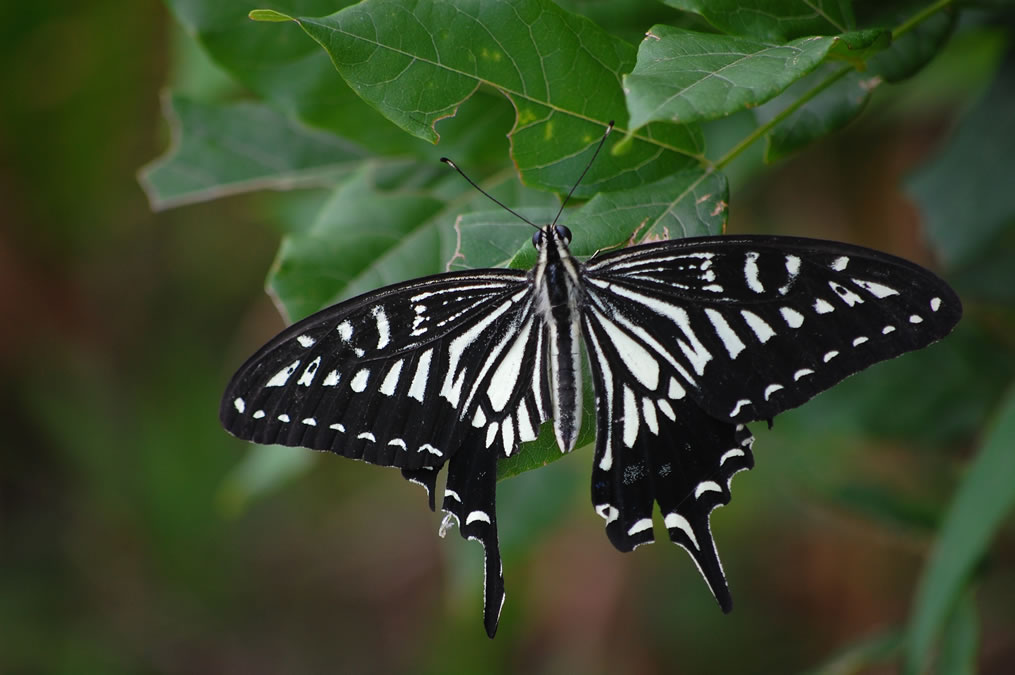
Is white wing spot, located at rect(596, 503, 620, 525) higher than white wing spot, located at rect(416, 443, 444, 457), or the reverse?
white wing spot, located at rect(416, 443, 444, 457)

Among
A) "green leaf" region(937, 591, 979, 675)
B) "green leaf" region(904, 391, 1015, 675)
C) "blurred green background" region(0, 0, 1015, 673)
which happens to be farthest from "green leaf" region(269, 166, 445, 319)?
"green leaf" region(937, 591, 979, 675)

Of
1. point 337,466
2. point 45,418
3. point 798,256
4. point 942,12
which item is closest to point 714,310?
point 798,256

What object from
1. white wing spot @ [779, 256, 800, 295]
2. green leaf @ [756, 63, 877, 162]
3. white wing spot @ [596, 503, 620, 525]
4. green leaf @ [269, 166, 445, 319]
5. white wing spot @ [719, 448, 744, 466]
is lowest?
white wing spot @ [596, 503, 620, 525]

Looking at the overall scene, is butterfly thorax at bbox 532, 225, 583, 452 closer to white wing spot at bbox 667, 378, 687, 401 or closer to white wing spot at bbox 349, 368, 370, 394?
white wing spot at bbox 667, 378, 687, 401

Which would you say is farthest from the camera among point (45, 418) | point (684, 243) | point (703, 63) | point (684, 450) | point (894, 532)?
point (45, 418)

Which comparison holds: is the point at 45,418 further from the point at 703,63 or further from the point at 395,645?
the point at 703,63
